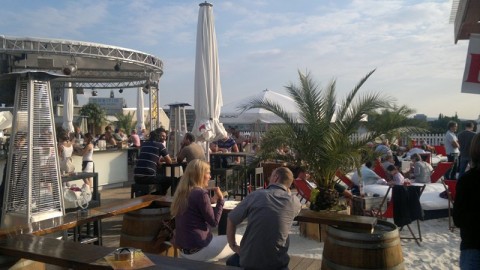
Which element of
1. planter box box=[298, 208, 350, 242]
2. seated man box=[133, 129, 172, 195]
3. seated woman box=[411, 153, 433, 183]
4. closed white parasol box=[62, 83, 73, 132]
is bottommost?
planter box box=[298, 208, 350, 242]

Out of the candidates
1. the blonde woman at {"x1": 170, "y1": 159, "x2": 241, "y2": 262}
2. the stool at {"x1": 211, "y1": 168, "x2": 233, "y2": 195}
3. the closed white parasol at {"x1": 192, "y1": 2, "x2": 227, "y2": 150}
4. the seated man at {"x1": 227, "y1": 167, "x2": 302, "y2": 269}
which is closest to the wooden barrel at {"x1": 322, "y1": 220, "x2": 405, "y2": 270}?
the seated man at {"x1": 227, "y1": 167, "x2": 302, "y2": 269}

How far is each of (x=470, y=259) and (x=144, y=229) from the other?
2.86 m

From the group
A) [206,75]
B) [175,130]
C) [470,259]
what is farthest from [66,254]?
[175,130]

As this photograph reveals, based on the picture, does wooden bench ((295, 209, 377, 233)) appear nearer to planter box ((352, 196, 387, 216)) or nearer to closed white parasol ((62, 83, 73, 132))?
planter box ((352, 196, 387, 216))

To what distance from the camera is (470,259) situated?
2.37 metres

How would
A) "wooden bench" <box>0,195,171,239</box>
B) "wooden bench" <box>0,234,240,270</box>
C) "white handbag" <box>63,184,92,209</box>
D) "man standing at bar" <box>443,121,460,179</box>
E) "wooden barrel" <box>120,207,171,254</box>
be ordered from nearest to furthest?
"wooden bench" <box>0,234,240,270</box>
"wooden bench" <box>0,195,171,239</box>
"wooden barrel" <box>120,207,171,254</box>
"white handbag" <box>63,184,92,209</box>
"man standing at bar" <box>443,121,460,179</box>

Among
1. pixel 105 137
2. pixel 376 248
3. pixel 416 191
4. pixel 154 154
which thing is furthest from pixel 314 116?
pixel 105 137

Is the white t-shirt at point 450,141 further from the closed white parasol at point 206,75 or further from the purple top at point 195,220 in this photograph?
the purple top at point 195,220

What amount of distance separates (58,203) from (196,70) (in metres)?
5.02

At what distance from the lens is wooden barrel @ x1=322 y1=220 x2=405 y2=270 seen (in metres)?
3.09

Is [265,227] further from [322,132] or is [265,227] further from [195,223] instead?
[322,132]

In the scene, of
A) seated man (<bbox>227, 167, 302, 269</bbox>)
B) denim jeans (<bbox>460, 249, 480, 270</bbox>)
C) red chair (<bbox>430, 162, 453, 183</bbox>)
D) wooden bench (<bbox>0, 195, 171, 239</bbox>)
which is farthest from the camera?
red chair (<bbox>430, 162, 453, 183</bbox>)

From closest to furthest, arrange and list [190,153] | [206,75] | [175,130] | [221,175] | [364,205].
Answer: [364,205], [190,153], [221,175], [206,75], [175,130]

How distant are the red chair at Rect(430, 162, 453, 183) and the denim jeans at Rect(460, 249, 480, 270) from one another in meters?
6.26
